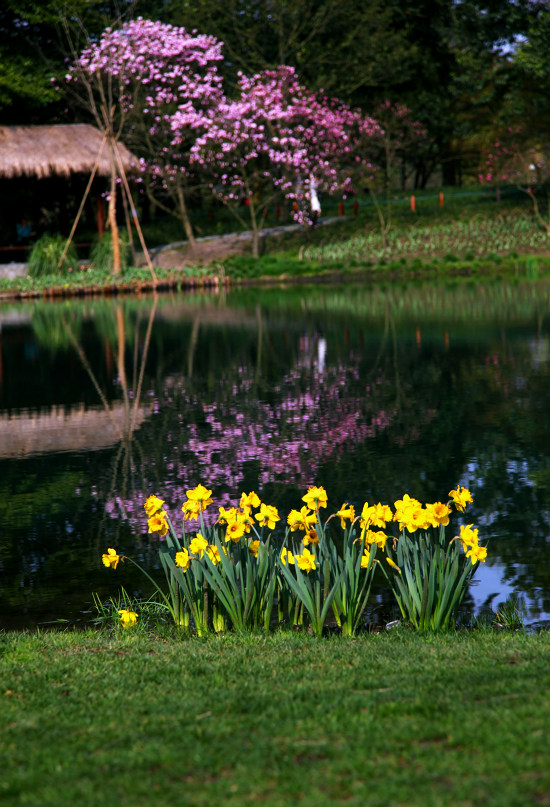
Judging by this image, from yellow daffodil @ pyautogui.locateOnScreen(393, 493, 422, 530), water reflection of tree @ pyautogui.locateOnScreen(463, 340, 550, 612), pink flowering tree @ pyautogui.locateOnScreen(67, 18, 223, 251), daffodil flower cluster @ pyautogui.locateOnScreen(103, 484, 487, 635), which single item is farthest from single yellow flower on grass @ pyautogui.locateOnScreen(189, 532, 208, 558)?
pink flowering tree @ pyautogui.locateOnScreen(67, 18, 223, 251)

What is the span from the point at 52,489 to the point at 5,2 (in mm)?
31509

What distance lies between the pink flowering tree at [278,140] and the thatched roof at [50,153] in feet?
8.96

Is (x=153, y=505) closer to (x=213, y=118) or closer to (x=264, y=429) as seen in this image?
(x=264, y=429)

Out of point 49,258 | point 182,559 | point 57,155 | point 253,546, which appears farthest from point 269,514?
point 57,155

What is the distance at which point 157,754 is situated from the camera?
346 centimetres

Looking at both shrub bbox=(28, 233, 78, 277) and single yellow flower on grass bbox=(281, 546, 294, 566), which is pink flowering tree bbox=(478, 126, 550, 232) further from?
single yellow flower on grass bbox=(281, 546, 294, 566)

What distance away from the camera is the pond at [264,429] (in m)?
6.96

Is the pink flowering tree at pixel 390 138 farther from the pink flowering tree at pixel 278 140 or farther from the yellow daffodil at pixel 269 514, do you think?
the yellow daffodil at pixel 269 514

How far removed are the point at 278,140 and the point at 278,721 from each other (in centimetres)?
3231

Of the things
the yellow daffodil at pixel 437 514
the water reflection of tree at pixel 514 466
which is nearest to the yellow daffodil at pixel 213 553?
the yellow daffodil at pixel 437 514

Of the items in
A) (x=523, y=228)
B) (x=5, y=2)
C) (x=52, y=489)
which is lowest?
(x=52, y=489)

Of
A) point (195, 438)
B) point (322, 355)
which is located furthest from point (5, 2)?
point (195, 438)

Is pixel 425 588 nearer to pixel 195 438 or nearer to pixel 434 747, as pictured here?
pixel 434 747

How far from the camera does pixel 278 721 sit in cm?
376
